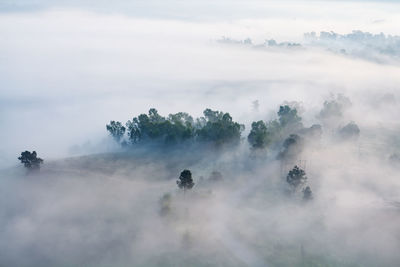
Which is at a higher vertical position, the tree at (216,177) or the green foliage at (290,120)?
the green foliage at (290,120)

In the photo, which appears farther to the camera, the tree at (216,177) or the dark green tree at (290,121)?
the dark green tree at (290,121)

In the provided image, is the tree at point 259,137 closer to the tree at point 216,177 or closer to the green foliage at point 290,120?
the green foliage at point 290,120

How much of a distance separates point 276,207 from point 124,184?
5104 centimetres

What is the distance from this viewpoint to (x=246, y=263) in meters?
82.0

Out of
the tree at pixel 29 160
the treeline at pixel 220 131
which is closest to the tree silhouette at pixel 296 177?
the treeline at pixel 220 131

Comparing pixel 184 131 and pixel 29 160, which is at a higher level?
pixel 184 131

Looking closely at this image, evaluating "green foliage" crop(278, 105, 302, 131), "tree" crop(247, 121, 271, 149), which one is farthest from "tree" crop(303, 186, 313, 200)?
"green foliage" crop(278, 105, 302, 131)

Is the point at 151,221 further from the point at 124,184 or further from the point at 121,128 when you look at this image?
the point at 121,128

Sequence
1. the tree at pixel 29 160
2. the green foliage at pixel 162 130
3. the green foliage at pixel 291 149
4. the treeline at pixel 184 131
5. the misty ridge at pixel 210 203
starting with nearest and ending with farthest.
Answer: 1. the misty ridge at pixel 210 203
2. the tree at pixel 29 160
3. the green foliage at pixel 291 149
4. the treeline at pixel 184 131
5. the green foliage at pixel 162 130

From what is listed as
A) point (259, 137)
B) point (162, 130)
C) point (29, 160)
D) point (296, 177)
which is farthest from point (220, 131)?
point (29, 160)

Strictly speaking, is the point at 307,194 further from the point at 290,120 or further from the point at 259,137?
the point at 290,120

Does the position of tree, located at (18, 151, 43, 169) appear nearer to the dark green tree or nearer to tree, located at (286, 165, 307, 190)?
tree, located at (286, 165, 307, 190)

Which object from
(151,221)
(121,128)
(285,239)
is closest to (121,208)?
(151,221)

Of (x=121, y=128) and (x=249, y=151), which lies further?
(x=121, y=128)
